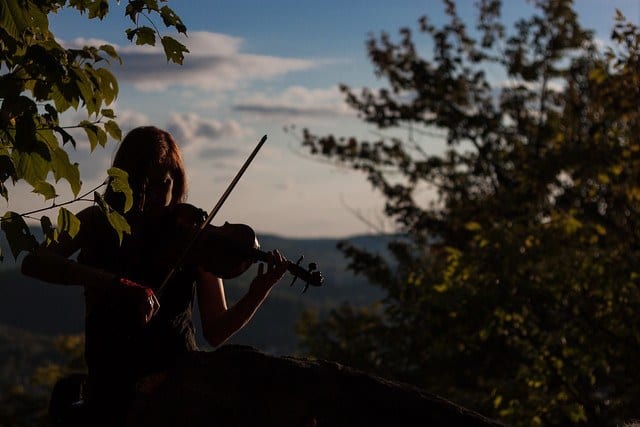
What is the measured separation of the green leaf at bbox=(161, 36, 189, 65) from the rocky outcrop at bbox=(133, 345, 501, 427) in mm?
1426

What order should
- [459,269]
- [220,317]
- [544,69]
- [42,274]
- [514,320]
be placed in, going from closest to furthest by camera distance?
[42,274] → [220,317] → [459,269] → [514,320] → [544,69]

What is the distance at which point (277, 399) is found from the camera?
452 cm

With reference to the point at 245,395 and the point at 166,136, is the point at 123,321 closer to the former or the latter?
the point at 245,395

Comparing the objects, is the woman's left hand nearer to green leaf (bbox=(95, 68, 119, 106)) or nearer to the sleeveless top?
the sleeveless top

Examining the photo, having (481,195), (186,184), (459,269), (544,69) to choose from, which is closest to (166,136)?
(186,184)

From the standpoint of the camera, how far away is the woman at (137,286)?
4.30 meters

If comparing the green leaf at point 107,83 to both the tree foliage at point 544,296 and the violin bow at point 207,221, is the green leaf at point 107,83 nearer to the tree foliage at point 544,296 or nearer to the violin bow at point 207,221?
the violin bow at point 207,221

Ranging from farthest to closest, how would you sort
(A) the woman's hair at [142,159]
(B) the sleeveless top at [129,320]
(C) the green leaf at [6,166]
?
(A) the woman's hair at [142,159]
(B) the sleeveless top at [129,320]
(C) the green leaf at [6,166]

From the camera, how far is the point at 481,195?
2622 centimetres

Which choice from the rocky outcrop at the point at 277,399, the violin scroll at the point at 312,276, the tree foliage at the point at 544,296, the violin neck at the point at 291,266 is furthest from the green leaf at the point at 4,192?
Result: the tree foliage at the point at 544,296

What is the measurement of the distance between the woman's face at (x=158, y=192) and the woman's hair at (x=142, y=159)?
0.09 feet

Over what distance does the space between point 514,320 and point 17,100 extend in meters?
11.2

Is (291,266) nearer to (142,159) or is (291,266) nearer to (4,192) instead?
(142,159)

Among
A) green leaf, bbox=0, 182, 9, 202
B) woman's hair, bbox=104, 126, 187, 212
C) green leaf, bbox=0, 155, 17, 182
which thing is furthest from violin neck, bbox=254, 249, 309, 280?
green leaf, bbox=0, 155, 17, 182
